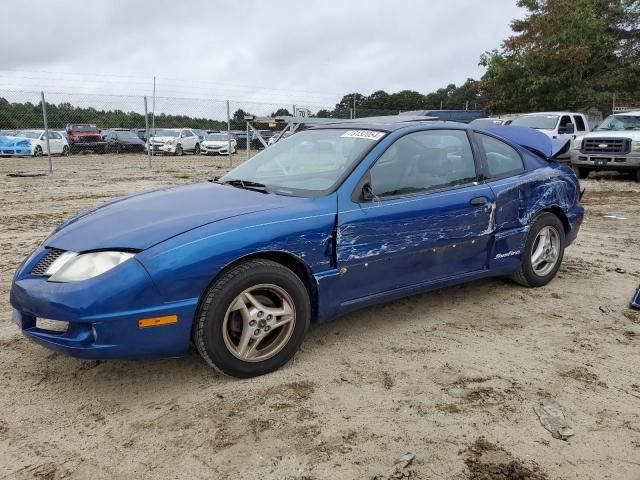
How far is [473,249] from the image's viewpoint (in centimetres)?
411

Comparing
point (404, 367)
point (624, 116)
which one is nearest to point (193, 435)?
point (404, 367)

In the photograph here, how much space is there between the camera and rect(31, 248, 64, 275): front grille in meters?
3.00

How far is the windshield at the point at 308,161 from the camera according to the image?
363cm

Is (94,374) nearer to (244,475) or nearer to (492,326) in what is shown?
(244,475)

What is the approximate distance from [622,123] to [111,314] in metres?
14.7

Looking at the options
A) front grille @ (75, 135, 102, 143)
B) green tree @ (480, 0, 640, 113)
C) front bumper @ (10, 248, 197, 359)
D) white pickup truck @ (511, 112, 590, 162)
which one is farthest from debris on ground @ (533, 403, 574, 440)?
front grille @ (75, 135, 102, 143)

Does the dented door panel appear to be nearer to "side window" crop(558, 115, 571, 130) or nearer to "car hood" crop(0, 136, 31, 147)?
"side window" crop(558, 115, 571, 130)

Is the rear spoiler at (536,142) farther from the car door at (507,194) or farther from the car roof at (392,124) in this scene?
the car roof at (392,124)

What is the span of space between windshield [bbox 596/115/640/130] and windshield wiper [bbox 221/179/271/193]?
1295 centimetres

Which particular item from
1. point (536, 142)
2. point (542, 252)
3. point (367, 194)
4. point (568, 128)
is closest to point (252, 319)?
point (367, 194)

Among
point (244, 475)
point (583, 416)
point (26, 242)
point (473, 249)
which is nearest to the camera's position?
point (244, 475)

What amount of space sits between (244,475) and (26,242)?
5173mm

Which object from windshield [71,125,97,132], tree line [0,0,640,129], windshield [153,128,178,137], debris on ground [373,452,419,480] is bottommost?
debris on ground [373,452,419,480]

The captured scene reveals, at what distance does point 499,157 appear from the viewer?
4.50 meters
